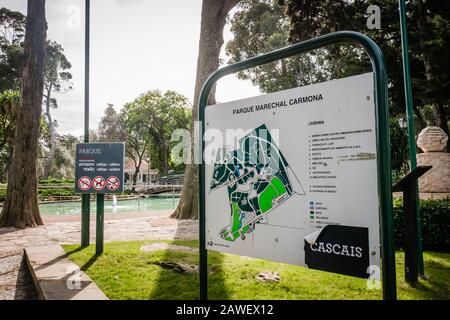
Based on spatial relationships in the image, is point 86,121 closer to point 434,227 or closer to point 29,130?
point 29,130

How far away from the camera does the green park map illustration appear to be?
212 centimetres

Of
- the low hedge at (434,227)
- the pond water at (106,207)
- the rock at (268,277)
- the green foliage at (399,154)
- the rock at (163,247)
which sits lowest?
the pond water at (106,207)

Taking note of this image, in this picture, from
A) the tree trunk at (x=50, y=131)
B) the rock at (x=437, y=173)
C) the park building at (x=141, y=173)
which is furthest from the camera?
the park building at (x=141, y=173)

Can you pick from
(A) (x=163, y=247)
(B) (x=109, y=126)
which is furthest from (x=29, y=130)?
(B) (x=109, y=126)

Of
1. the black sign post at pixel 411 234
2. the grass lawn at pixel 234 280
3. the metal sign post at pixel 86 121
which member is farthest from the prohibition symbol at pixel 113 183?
the black sign post at pixel 411 234

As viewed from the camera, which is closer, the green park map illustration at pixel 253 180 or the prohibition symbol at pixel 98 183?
the green park map illustration at pixel 253 180

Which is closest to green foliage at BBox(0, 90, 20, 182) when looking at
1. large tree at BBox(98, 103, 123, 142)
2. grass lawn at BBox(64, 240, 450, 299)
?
grass lawn at BBox(64, 240, 450, 299)

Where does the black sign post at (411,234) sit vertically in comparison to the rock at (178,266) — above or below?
above

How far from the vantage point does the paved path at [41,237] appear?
4.33 m

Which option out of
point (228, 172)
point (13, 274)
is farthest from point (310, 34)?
point (13, 274)

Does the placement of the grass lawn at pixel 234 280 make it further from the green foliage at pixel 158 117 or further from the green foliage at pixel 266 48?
the green foliage at pixel 158 117

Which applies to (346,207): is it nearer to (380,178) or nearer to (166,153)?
(380,178)

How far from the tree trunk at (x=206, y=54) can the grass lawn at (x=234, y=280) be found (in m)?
5.36

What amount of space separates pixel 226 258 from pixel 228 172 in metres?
2.76
